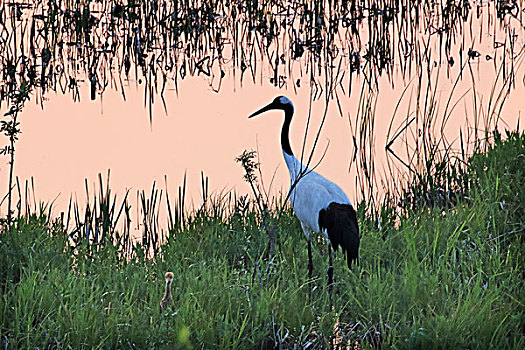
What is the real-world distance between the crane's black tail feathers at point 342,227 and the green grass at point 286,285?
130 millimetres

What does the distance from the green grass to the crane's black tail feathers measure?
0.13 meters

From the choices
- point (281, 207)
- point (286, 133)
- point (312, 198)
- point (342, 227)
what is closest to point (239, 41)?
point (286, 133)

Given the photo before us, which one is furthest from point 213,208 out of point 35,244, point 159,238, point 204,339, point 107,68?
point 107,68

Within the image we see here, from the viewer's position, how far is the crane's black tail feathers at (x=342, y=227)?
12.9 feet

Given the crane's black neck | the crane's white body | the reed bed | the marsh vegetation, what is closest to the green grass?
the marsh vegetation

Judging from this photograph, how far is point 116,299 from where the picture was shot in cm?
359

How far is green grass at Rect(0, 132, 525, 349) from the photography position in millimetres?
3346

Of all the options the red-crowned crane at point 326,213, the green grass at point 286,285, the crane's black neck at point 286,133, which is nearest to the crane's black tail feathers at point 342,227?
the red-crowned crane at point 326,213

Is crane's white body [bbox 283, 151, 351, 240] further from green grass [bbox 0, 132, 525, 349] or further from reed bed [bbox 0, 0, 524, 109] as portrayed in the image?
reed bed [bbox 0, 0, 524, 109]

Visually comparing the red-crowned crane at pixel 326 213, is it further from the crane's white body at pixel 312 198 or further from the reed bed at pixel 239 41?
the reed bed at pixel 239 41

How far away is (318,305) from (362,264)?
46 centimetres

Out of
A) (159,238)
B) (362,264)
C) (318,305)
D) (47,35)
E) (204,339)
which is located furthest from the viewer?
(47,35)

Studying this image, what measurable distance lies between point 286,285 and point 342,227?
1.33 ft

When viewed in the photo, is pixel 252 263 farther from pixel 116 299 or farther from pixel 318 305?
pixel 116 299
